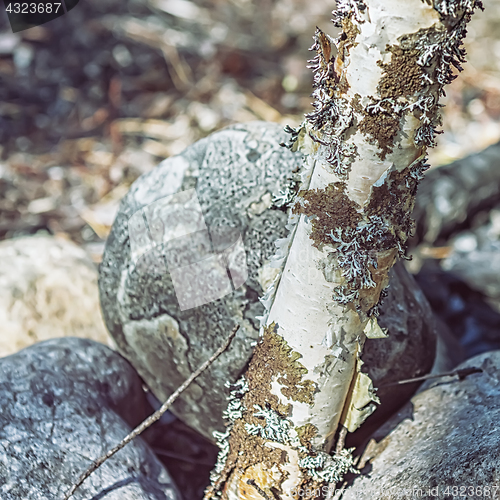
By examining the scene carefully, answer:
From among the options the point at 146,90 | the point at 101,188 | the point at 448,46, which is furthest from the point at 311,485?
the point at 146,90

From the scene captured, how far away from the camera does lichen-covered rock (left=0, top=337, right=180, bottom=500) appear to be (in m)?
1.26

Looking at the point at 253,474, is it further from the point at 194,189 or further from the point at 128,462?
the point at 194,189

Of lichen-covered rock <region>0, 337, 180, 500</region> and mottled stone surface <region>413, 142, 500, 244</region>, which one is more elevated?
mottled stone surface <region>413, 142, 500, 244</region>

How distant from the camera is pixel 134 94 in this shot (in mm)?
4402

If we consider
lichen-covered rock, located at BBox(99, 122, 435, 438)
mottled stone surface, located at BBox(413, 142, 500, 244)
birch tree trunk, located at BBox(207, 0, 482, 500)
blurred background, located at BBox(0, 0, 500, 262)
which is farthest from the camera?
blurred background, located at BBox(0, 0, 500, 262)

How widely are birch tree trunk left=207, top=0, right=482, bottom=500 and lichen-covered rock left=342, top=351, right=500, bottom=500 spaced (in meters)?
0.12

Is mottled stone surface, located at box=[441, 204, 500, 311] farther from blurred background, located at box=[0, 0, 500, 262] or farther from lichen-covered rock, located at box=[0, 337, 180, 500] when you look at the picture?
lichen-covered rock, located at box=[0, 337, 180, 500]

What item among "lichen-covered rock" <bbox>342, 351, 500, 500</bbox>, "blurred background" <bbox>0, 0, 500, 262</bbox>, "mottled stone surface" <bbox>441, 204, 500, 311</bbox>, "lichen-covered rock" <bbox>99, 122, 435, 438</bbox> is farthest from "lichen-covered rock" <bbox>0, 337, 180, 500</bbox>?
"mottled stone surface" <bbox>441, 204, 500, 311</bbox>

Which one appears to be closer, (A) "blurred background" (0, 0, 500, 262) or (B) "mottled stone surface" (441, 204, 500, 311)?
(B) "mottled stone surface" (441, 204, 500, 311)

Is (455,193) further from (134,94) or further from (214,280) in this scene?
(134,94)

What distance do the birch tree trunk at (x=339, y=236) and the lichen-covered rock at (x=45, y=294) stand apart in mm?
876

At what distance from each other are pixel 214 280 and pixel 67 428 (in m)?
0.57

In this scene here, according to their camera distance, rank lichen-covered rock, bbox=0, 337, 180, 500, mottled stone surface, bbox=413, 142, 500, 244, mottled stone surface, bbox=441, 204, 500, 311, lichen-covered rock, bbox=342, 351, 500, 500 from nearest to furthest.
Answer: lichen-covered rock, bbox=342, 351, 500, 500
lichen-covered rock, bbox=0, 337, 180, 500
mottled stone surface, bbox=441, 204, 500, 311
mottled stone surface, bbox=413, 142, 500, 244

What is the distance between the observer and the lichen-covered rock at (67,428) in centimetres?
126
